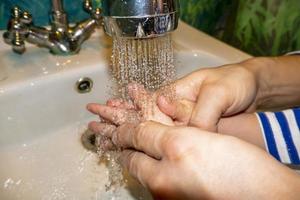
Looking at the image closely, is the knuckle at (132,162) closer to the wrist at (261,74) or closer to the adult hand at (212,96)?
the adult hand at (212,96)

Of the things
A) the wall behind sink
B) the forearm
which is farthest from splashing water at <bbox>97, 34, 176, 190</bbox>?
the wall behind sink

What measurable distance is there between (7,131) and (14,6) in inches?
6.5

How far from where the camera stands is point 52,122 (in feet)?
1.62

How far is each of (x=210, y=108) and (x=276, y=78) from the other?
0.43 ft

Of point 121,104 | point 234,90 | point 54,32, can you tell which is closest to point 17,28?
point 54,32

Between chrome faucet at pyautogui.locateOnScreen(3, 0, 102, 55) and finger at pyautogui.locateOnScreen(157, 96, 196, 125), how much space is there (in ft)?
0.50

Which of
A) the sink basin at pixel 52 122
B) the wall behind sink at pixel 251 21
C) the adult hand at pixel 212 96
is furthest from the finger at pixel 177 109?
the wall behind sink at pixel 251 21

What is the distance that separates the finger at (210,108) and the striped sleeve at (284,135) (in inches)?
3.4

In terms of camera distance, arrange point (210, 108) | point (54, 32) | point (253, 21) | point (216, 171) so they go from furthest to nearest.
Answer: point (253, 21) → point (54, 32) → point (210, 108) → point (216, 171)

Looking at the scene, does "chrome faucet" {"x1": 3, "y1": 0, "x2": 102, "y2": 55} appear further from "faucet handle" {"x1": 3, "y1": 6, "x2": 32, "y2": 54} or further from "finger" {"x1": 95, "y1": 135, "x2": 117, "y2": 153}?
"finger" {"x1": 95, "y1": 135, "x2": 117, "y2": 153}

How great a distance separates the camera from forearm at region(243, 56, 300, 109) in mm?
441

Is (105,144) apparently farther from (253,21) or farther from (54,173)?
(253,21)

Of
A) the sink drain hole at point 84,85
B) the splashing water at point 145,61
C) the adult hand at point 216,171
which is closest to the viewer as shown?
the adult hand at point 216,171

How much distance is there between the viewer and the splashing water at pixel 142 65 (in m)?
0.36
